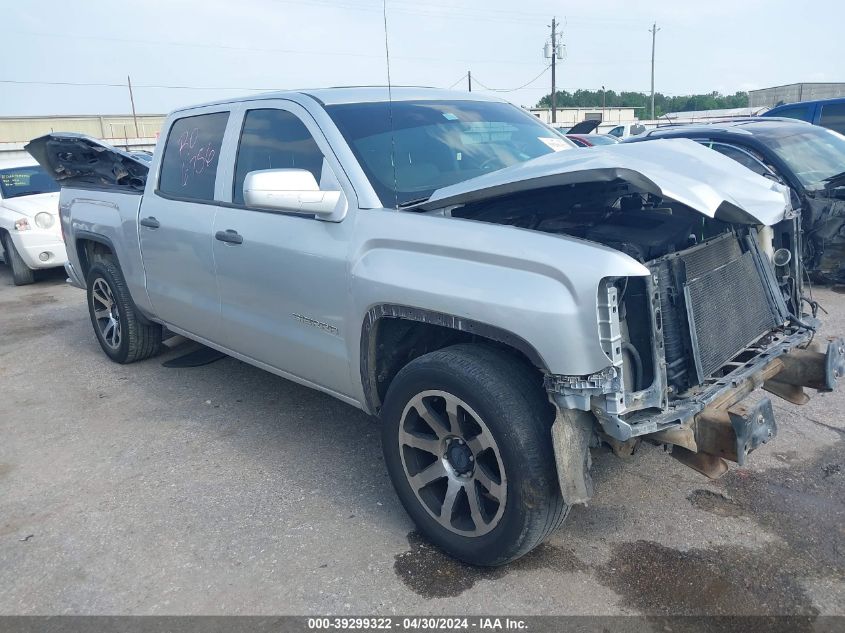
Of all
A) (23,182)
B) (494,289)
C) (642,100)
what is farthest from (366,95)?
(642,100)

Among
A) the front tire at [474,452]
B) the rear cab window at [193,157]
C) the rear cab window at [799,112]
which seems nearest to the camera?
the front tire at [474,452]

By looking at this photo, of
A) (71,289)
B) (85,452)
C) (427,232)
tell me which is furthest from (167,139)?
(71,289)

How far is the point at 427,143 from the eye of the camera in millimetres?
3604

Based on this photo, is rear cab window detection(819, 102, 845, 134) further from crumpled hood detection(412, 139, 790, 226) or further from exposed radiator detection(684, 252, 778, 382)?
exposed radiator detection(684, 252, 778, 382)

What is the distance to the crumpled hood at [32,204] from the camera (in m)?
9.54

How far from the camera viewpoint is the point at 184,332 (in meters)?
4.88

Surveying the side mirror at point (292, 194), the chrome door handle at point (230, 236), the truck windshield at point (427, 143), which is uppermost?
the truck windshield at point (427, 143)

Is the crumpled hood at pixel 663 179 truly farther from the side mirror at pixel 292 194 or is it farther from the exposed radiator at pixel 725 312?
the side mirror at pixel 292 194

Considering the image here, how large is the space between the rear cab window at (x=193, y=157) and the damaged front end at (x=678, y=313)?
199cm

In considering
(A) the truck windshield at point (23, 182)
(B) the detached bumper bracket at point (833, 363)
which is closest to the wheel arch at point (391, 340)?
(B) the detached bumper bracket at point (833, 363)

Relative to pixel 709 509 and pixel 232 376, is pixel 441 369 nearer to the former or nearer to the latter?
pixel 709 509

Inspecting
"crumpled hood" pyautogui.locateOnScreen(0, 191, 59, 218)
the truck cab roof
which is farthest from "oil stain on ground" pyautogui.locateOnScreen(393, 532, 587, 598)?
"crumpled hood" pyautogui.locateOnScreen(0, 191, 59, 218)

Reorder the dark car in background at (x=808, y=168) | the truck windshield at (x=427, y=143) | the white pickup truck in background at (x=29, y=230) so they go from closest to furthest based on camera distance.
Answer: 1. the truck windshield at (x=427, y=143)
2. the dark car in background at (x=808, y=168)
3. the white pickup truck in background at (x=29, y=230)

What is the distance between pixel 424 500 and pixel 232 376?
115 inches
